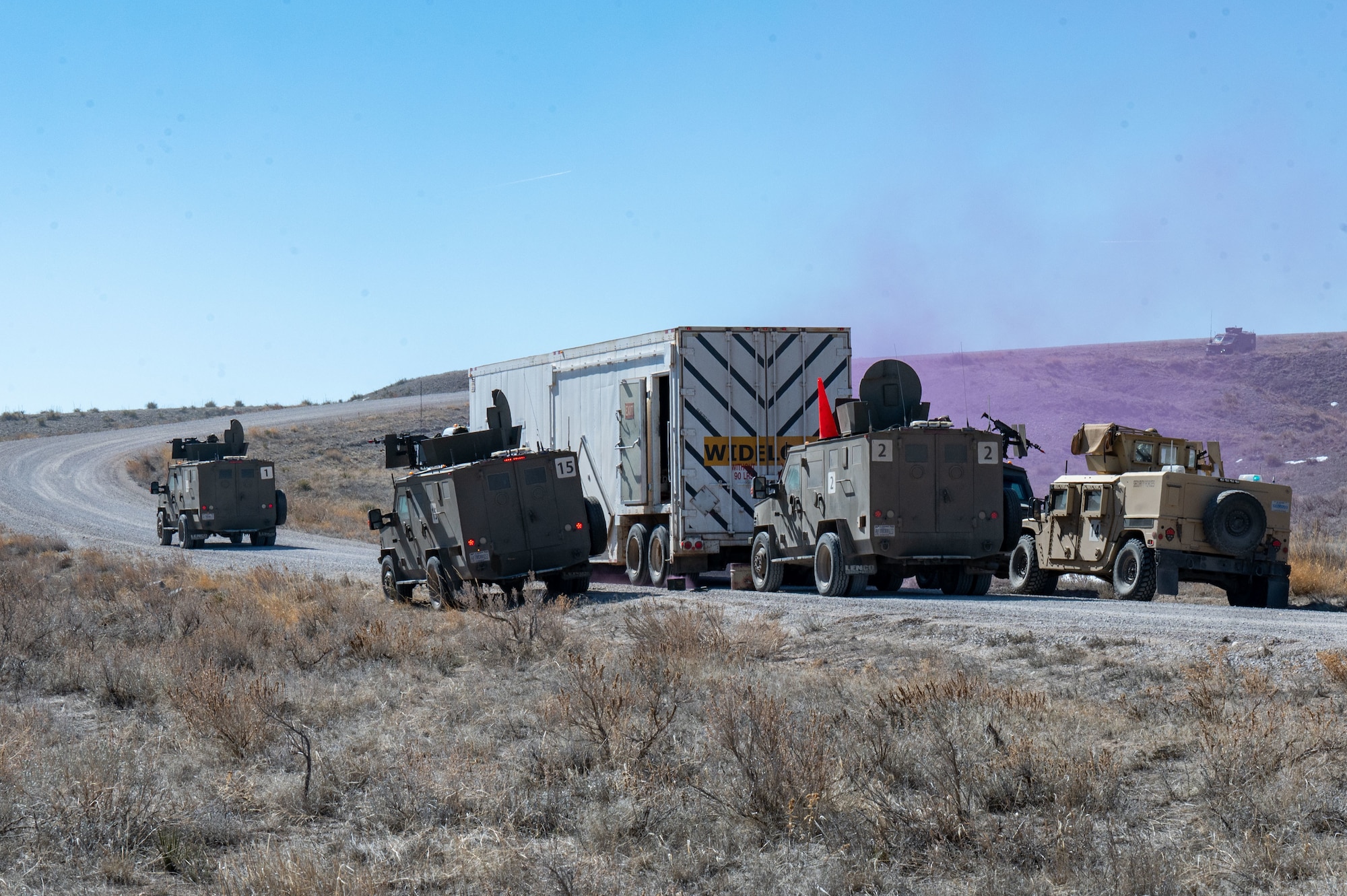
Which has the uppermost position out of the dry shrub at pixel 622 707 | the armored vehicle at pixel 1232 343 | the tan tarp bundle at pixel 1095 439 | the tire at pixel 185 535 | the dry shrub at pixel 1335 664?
the armored vehicle at pixel 1232 343

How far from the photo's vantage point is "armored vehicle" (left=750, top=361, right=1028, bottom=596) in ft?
54.9

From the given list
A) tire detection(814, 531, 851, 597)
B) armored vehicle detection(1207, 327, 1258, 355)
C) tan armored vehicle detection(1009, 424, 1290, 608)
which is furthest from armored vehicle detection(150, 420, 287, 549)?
armored vehicle detection(1207, 327, 1258, 355)

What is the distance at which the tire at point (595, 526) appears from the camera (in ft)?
60.4

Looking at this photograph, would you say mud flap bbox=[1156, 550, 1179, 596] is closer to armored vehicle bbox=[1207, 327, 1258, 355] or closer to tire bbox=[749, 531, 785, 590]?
tire bbox=[749, 531, 785, 590]

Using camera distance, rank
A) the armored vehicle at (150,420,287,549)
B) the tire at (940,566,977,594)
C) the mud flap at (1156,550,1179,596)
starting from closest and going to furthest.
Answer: the mud flap at (1156,550,1179,596) → the tire at (940,566,977,594) → the armored vehicle at (150,420,287,549)

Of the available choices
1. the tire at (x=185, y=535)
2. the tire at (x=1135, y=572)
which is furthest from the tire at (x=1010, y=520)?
the tire at (x=185, y=535)

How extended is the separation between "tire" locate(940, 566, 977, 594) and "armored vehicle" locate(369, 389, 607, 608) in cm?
504

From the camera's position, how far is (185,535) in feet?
115

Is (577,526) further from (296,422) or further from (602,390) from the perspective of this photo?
(296,422)

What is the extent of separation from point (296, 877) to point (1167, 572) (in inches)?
578

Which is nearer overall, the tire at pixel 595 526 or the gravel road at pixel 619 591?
the gravel road at pixel 619 591

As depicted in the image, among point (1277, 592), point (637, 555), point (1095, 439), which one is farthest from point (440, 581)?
point (1277, 592)

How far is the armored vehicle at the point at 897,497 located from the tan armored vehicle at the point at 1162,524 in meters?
1.82

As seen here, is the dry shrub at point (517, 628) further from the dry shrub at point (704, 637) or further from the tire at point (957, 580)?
the tire at point (957, 580)
